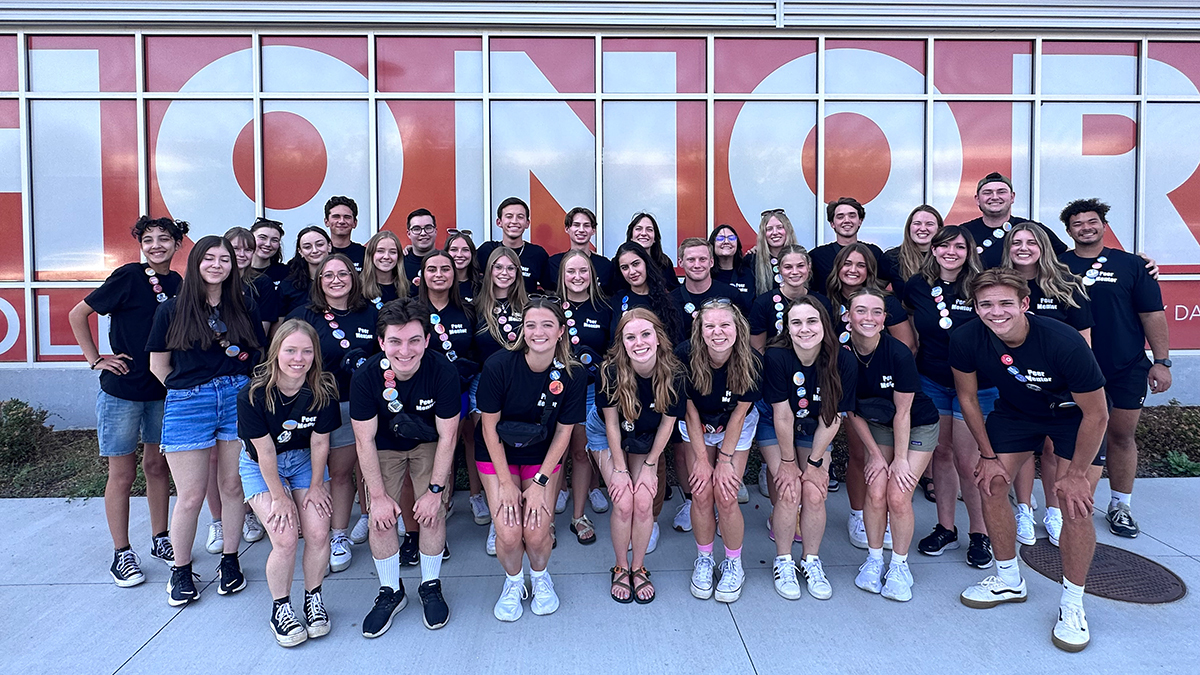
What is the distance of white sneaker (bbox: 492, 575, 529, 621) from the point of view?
126 inches

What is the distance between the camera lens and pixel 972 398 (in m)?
3.40

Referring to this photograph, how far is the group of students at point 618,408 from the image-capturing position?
3123mm

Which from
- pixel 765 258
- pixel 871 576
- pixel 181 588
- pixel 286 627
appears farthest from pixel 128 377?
pixel 871 576

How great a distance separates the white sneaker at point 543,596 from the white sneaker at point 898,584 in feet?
5.91

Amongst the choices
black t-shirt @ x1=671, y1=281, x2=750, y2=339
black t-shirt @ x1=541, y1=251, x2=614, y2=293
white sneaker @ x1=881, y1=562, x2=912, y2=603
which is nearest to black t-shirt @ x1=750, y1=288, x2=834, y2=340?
black t-shirt @ x1=671, y1=281, x2=750, y2=339

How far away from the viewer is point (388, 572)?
10.6ft

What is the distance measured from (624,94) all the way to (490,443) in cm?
517

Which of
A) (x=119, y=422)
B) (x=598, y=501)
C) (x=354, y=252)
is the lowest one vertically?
(x=598, y=501)

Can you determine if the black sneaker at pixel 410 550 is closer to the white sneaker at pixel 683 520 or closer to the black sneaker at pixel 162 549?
the black sneaker at pixel 162 549

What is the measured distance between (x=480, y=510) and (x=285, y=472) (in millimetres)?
1586

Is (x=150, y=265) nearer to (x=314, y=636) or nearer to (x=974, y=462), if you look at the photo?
(x=314, y=636)

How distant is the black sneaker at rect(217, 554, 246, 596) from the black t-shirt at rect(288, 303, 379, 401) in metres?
1.06

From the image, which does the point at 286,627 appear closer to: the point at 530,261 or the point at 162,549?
the point at 162,549

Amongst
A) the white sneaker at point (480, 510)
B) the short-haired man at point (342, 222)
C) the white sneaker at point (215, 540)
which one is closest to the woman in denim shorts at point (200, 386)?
the white sneaker at point (215, 540)
